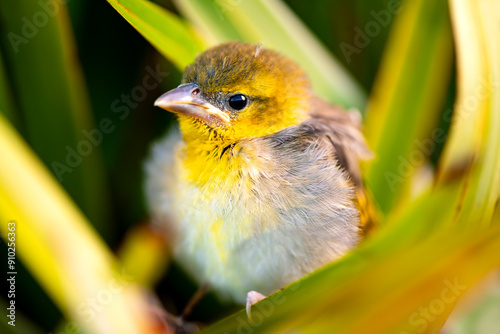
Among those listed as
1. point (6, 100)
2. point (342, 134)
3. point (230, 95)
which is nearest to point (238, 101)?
point (230, 95)

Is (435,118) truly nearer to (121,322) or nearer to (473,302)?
(473,302)

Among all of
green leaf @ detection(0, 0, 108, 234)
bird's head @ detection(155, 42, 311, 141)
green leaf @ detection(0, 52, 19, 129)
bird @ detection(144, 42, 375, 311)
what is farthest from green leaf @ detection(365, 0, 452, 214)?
A: green leaf @ detection(0, 52, 19, 129)

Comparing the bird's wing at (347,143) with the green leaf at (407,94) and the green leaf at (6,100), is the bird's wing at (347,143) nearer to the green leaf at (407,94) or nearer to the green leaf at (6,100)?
the green leaf at (407,94)

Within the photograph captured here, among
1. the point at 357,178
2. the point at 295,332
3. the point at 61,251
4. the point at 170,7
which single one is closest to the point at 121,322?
the point at 61,251

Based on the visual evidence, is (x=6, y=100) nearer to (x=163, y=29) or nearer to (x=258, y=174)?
(x=163, y=29)

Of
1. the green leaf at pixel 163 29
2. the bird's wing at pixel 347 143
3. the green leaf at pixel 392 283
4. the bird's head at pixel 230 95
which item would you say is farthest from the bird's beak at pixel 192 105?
the green leaf at pixel 392 283

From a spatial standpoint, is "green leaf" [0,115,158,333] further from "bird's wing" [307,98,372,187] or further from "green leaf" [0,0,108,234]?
"bird's wing" [307,98,372,187]
